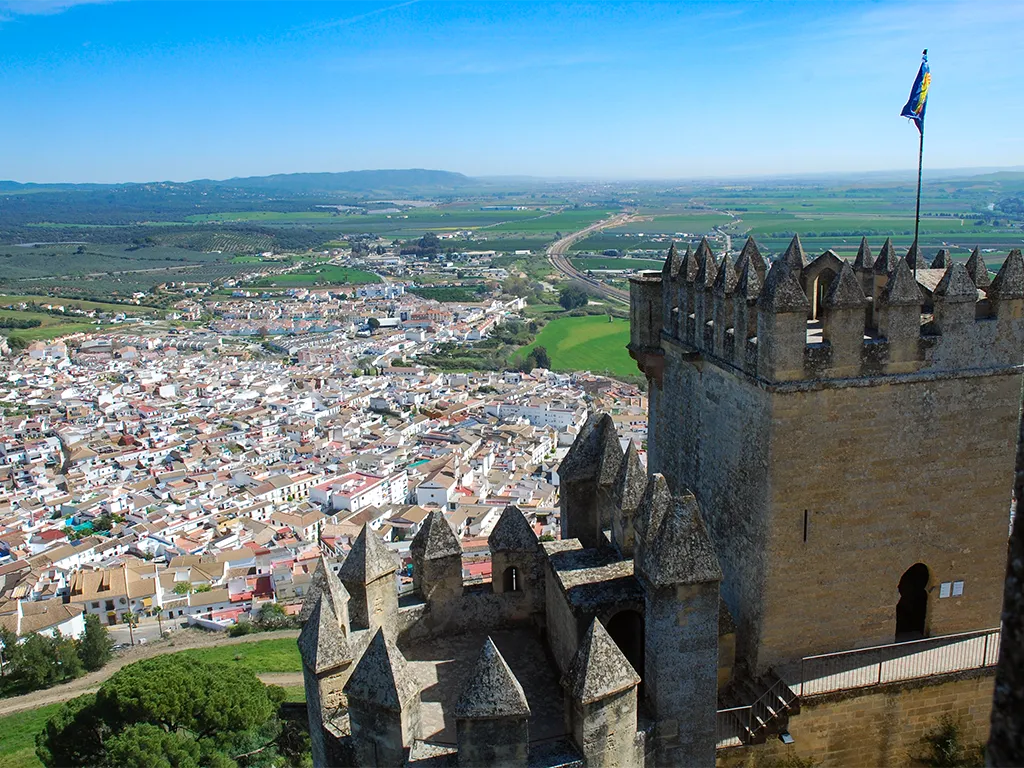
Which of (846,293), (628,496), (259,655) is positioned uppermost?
(846,293)

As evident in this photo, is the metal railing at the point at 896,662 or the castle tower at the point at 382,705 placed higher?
the castle tower at the point at 382,705

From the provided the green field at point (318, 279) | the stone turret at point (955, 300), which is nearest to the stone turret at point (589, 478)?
the stone turret at point (955, 300)

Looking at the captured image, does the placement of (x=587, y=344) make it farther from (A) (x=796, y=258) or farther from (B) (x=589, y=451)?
(A) (x=796, y=258)

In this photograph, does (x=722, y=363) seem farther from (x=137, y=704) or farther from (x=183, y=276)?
(x=183, y=276)

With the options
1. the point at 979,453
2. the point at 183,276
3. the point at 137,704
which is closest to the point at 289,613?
the point at 137,704

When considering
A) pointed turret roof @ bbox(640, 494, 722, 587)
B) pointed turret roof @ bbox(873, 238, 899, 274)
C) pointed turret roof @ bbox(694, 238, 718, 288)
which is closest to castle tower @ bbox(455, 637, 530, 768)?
pointed turret roof @ bbox(640, 494, 722, 587)

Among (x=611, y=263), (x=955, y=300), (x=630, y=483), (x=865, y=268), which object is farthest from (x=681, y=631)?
(x=611, y=263)

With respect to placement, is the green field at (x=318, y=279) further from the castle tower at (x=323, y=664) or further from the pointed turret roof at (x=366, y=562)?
the castle tower at (x=323, y=664)

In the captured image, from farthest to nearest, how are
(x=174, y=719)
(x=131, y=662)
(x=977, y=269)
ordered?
1. (x=131, y=662)
2. (x=174, y=719)
3. (x=977, y=269)
